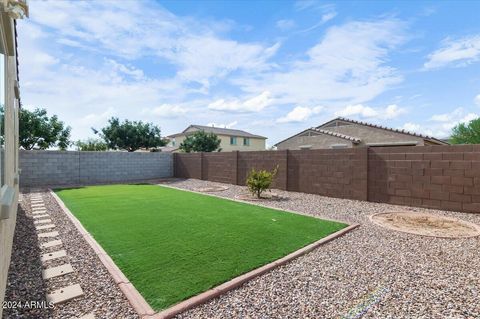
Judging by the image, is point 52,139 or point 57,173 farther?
point 52,139

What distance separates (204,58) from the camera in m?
12.0

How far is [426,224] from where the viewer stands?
223 inches

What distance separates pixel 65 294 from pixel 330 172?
850 cm

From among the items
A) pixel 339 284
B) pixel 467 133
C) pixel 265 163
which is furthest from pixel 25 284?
pixel 467 133

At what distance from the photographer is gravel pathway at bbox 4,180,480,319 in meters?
2.59

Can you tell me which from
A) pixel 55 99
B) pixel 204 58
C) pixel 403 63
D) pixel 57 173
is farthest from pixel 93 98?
pixel 403 63

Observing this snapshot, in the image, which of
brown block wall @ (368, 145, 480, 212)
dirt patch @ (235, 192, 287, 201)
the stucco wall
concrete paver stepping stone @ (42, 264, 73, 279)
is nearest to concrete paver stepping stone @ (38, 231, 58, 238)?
concrete paver stepping stone @ (42, 264, 73, 279)

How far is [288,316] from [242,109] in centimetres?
2578

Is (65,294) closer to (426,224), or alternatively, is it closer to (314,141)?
(426,224)

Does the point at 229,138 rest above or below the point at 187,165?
above

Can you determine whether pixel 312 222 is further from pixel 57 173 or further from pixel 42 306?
pixel 57 173

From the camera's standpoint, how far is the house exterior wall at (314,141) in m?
18.7

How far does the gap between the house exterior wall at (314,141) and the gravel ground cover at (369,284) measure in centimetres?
1449

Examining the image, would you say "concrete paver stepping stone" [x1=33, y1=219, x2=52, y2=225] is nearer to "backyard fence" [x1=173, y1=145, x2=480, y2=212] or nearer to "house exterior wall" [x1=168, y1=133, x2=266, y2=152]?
"backyard fence" [x1=173, y1=145, x2=480, y2=212]
